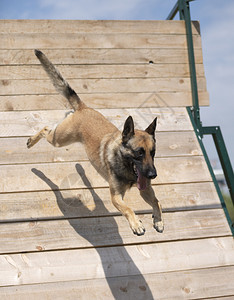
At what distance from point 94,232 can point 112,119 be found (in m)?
1.72

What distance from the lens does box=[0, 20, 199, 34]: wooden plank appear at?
5203 millimetres

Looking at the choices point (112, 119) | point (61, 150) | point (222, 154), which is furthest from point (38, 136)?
point (222, 154)

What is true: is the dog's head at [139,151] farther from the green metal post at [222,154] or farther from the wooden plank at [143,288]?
the green metal post at [222,154]

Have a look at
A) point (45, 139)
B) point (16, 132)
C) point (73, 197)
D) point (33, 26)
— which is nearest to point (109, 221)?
point (73, 197)

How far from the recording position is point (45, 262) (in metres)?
3.28

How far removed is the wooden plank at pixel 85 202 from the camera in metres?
3.63

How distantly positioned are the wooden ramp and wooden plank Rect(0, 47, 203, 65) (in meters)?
0.01

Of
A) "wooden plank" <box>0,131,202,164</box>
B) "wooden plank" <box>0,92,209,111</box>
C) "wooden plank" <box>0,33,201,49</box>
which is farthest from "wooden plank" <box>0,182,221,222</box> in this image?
"wooden plank" <box>0,33,201,49</box>

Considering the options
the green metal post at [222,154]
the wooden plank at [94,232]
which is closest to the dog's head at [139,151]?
the wooden plank at [94,232]

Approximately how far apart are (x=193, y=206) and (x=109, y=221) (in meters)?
0.93

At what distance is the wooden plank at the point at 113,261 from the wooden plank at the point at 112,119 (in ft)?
5.35

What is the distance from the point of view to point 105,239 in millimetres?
3508

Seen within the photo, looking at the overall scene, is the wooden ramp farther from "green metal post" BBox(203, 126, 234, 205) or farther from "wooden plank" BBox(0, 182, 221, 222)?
"green metal post" BBox(203, 126, 234, 205)

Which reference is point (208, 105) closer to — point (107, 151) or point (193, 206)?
point (193, 206)
